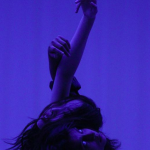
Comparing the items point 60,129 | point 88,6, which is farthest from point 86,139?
point 88,6

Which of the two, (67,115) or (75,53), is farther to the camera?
(75,53)

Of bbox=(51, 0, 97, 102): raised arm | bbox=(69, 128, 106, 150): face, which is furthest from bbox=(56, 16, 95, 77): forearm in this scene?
bbox=(69, 128, 106, 150): face

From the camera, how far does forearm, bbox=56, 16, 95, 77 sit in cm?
66

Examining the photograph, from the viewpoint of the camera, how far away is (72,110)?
0.58 meters

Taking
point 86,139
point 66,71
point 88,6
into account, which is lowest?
point 86,139

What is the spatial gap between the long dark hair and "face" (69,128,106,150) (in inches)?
0.4

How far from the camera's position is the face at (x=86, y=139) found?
0.50 metres

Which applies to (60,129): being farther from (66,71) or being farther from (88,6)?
Answer: (88,6)

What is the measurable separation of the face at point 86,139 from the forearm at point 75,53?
0.17m

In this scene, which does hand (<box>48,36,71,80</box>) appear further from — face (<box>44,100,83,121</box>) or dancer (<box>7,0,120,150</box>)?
face (<box>44,100,83,121</box>)

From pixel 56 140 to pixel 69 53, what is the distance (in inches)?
8.9

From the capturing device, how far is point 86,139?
0.52 meters

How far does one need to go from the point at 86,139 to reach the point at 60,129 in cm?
5

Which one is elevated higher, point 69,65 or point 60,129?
point 69,65
